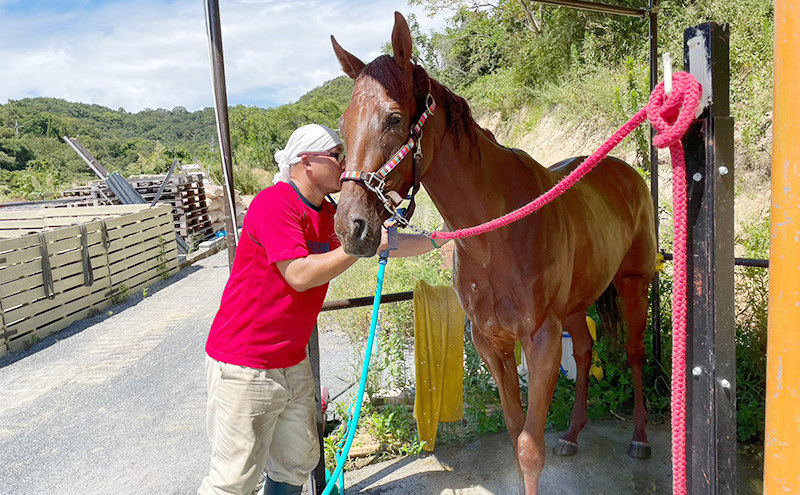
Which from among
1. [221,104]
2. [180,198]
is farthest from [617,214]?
[180,198]

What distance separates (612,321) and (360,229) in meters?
2.69

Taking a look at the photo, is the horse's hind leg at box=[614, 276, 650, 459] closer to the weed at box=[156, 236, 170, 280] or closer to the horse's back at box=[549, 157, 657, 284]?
the horse's back at box=[549, 157, 657, 284]

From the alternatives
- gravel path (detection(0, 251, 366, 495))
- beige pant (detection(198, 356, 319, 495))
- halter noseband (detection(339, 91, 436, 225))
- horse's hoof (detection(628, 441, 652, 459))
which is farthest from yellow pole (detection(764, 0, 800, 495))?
gravel path (detection(0, 251, 366, 495))

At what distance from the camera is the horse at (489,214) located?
1812 mm

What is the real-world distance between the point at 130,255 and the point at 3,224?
2496 millimetres

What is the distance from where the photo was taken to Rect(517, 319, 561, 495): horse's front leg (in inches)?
90.7

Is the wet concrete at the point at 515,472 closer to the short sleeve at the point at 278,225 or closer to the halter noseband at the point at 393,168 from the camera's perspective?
the short sleeve at the point at 278,225

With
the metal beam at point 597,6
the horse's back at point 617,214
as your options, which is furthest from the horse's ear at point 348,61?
the metal beam at point 597,6

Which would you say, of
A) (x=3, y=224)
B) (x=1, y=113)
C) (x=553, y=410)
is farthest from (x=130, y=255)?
(x=1, y=113)

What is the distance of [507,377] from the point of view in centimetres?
268

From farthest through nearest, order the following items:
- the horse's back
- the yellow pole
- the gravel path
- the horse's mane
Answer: the gravel path → the horse's back → the horse's mane → the yellow pole

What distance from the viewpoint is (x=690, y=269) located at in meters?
1.30

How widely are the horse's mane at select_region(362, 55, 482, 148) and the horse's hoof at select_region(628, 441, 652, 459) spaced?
2278 millimetres

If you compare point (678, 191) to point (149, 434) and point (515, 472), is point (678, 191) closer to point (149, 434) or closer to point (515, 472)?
point (515, 472)
